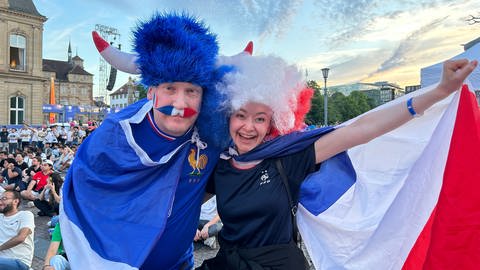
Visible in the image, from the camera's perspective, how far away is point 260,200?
194cm

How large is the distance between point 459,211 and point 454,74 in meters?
0.86

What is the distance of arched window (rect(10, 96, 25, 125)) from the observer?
33.6 m

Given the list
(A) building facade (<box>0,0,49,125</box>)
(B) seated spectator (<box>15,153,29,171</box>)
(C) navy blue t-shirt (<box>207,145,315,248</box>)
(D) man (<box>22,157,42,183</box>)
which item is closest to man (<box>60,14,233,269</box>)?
(C) navy blue t-shirt (<box>207,145,315,248</box>)

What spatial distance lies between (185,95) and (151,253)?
92 cm

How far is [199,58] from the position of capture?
2105mm

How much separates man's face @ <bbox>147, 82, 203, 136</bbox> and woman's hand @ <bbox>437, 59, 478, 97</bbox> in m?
1.27

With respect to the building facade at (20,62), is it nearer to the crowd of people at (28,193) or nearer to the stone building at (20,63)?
the stone building at (20,63)

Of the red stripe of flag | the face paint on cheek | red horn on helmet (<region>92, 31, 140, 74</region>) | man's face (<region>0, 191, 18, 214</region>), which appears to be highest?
red horn on helmet (<region>92, 31, 140, 74</region>)

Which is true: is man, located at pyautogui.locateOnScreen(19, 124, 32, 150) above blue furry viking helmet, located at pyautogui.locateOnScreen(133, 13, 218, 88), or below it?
below

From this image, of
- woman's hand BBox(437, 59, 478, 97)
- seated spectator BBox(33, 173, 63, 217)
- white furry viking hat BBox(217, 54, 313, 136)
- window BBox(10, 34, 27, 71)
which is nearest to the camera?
woman's hand BBox(437, 59, 478, 97)

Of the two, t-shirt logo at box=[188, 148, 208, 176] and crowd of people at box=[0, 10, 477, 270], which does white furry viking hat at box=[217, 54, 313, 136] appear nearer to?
crowd of people at box=[0, 10, 477, 270]

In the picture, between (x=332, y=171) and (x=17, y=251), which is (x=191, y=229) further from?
(x=17, y=251)

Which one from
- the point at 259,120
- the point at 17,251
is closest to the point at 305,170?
the point at 259,120

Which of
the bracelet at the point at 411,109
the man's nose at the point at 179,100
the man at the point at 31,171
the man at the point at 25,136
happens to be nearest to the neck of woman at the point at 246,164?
the man's nose at the point at 179,100
